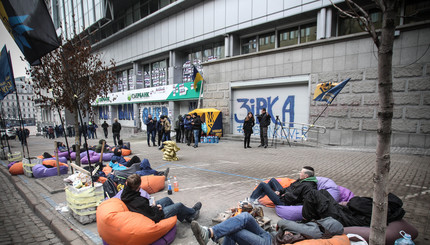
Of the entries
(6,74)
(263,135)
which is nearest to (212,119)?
(263,135)

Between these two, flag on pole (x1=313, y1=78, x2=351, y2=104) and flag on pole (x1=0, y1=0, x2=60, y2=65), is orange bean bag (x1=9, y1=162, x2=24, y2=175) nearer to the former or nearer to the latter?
flag on pole (x1=0, y1=0, x2=60, y2=65)

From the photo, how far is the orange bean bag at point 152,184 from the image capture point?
5.57 metres

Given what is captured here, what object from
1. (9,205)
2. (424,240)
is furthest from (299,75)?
(9,205)

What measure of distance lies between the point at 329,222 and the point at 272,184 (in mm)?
1846

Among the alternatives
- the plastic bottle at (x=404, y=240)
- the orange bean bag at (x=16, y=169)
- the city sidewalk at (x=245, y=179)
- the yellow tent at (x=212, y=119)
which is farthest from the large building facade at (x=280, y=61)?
the orange bean bag at (x=16, y=169)

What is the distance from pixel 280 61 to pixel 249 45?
3.93 metres

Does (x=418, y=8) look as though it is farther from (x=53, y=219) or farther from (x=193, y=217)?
(x=53, y=219)

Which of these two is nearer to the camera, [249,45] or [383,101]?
[383,101]

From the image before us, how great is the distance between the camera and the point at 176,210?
3.79 m

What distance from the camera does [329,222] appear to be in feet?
10.00

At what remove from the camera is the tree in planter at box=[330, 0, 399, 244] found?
5.95 ft

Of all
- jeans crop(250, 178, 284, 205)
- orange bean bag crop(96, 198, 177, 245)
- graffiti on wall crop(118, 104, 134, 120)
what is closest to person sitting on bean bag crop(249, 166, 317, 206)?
jeans crop(250, 178, 284, 205)

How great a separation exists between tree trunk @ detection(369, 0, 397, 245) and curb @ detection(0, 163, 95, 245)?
12.8ft

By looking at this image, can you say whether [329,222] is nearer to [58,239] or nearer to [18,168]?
[58,239]
